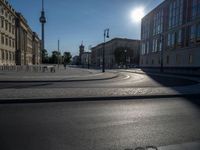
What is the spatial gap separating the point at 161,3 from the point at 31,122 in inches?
2413

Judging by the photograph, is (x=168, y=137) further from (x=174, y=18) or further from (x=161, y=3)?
(x=161, y=3)

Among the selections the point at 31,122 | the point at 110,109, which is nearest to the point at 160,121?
the point at 110,109

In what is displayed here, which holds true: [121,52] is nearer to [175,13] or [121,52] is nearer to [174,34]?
[174,34]

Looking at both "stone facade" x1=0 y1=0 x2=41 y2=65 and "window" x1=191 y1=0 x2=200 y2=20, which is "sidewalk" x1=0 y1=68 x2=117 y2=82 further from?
"window" x1=191 y1=0 x2=200 y2=20

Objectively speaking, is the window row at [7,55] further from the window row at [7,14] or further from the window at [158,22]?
the window at [158,22]

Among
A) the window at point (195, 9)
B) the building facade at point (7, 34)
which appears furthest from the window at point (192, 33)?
the building facade at point (7, 34)

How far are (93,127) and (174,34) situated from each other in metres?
50.4

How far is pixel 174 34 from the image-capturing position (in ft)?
Answer: 167

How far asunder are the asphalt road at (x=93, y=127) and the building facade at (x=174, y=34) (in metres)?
38.6

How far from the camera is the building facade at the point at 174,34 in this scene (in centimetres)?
4300

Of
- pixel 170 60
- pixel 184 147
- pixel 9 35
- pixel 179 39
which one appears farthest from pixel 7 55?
pixel 184 147

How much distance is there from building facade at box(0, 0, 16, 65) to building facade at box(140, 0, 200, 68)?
3784cm

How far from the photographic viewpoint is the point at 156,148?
4.34m

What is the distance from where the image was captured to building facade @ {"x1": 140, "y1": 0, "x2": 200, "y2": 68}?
4300cm
